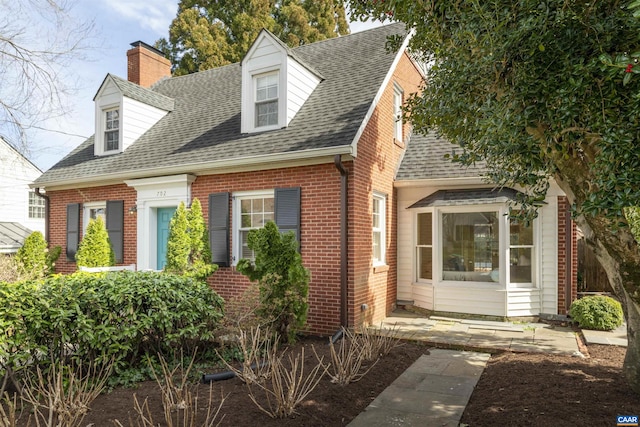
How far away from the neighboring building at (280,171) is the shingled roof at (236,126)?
0.14 ft

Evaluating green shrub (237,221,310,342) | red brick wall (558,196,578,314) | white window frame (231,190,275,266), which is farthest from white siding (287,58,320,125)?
red brick wall (558,196,578,314)

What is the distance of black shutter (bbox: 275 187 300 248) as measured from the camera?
7.83 m

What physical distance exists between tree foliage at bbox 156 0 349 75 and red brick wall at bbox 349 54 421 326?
11.7 meters

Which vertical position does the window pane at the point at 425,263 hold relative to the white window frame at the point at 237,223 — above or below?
below

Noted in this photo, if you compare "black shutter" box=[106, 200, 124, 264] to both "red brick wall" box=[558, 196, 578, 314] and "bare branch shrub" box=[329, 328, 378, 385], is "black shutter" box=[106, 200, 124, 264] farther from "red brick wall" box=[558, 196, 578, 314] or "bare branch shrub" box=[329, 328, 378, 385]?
"red brick wall" box=[558, 196, 578, 314]

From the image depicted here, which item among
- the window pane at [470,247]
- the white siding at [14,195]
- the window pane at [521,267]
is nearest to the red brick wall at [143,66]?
the white siding at [14,195]

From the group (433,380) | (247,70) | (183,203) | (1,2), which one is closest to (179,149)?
(183,203)

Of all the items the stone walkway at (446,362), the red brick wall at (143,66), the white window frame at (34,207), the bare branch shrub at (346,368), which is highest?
the red brick wall at (143,66)

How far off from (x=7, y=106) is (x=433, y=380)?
9.06m

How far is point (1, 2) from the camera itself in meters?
7.12

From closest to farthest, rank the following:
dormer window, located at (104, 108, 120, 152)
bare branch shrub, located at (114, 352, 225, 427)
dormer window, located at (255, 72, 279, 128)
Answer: bare branch shrub, located at (114, 352, 225, 427) < dormer window, located at (255, 72, 279, 128) < dormer window, located at (104, 108, 120, 152)

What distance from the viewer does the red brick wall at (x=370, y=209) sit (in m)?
7.42

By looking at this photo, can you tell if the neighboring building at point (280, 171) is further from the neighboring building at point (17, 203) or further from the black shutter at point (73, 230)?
the neighboring building at point (17, 203)

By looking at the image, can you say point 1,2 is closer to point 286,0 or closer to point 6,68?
point 6,68
